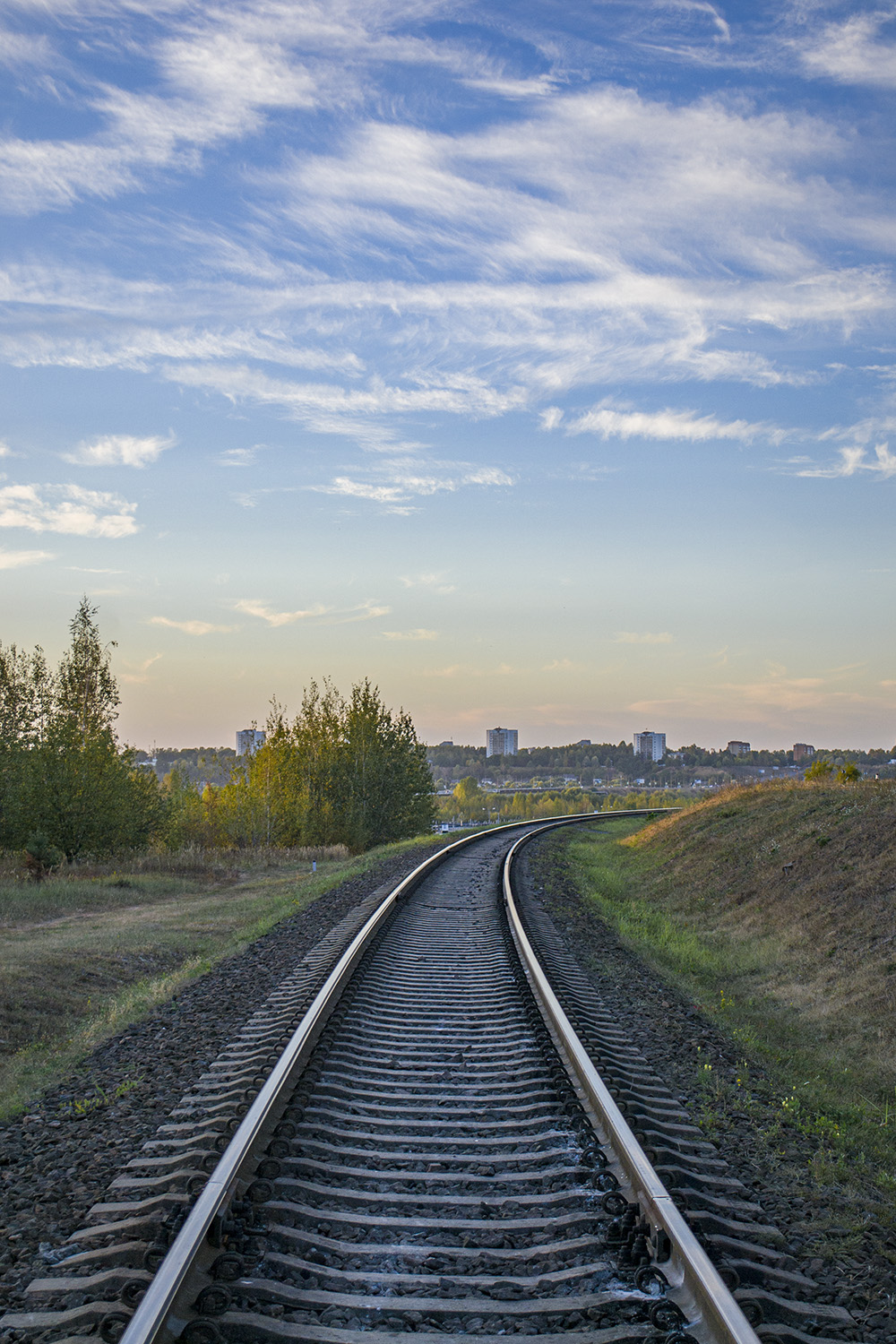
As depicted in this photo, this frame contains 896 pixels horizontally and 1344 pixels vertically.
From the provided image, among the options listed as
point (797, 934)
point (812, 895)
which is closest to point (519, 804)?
point (812, 895)

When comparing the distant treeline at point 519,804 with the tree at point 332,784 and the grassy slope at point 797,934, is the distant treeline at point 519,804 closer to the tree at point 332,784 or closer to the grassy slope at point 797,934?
the tree at point 332,784

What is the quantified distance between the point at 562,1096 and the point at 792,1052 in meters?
3.80

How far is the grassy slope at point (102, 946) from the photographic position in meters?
8.26

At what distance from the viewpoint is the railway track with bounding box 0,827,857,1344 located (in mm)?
3166

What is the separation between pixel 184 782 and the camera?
4888cm

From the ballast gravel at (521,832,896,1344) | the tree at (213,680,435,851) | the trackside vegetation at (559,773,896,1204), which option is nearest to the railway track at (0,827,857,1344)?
the ballast gravel at (521,832,896,1344)

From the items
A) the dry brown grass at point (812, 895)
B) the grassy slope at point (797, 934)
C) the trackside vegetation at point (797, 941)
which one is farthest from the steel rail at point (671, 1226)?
the dry brown grass at point (812, 895)

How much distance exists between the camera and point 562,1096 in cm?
530

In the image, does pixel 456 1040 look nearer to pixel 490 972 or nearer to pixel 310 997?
pixel 310 997

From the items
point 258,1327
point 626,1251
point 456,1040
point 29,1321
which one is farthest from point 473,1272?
point 456,1040

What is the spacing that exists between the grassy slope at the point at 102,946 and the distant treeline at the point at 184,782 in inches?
167

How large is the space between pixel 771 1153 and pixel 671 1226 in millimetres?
1943

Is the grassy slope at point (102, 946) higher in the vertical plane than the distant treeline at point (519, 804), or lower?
higher

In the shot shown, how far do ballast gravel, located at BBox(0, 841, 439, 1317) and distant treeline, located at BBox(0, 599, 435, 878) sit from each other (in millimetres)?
16610
